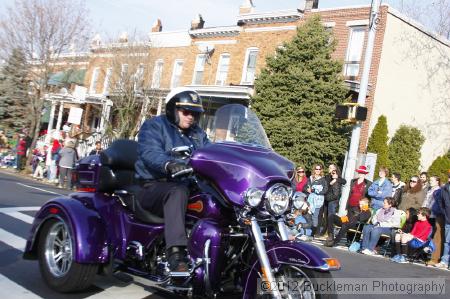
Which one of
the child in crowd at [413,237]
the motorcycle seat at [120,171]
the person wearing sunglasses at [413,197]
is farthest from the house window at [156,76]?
the motorcycle seat at [120,171]

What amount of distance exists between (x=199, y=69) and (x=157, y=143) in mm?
26725

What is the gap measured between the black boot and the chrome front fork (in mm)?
693

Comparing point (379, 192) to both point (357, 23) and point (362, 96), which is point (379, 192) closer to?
point (362, 96)

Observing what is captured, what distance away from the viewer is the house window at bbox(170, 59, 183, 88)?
107 ft

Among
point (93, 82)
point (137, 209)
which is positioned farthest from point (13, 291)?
point (93, 82)

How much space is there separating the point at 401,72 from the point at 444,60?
3.50 metres

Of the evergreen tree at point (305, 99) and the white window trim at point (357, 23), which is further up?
the white window trim at point (357, 23)

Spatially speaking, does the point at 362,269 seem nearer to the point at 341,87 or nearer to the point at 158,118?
the point at 158,118

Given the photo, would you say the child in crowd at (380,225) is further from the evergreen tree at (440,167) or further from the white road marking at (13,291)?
the evergreen tree at (440,167)

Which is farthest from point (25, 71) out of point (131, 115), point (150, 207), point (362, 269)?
point (150, 207)

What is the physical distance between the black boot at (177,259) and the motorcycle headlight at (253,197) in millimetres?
788

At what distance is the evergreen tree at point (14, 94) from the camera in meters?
28.9

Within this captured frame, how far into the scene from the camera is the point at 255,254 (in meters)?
4.16

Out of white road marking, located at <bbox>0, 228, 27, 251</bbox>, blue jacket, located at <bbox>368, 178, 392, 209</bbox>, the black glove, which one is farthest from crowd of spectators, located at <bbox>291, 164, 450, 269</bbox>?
the black glove
